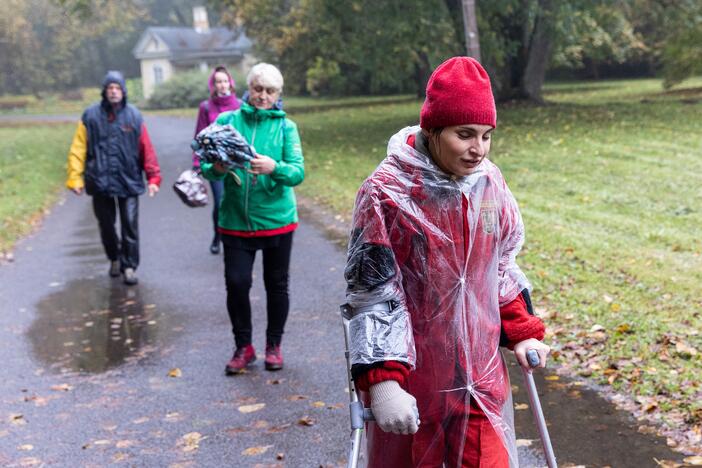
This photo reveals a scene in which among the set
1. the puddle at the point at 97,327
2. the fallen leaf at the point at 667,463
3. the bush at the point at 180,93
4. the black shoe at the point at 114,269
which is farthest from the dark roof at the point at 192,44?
the fallen leaf at the point at 667,463

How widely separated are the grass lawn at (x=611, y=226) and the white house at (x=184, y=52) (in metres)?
57.6

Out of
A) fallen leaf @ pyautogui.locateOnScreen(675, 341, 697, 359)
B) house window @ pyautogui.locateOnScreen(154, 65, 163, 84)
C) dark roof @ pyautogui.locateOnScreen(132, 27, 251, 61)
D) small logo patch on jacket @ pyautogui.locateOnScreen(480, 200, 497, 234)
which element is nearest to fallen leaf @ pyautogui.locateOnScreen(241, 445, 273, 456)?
small logo patch on jacket @ pyautogui.locateOnScreen(480, 200, 497, 234)

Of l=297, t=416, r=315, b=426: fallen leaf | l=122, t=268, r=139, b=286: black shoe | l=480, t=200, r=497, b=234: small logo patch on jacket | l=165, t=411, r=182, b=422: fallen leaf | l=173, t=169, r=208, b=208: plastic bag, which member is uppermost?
l=480, t=200, r=497, b=234: small logo patch on jacket

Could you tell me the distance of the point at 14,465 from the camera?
15.9 ft

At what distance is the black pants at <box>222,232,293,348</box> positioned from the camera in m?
5.70

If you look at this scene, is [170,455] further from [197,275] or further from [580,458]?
[197,275]

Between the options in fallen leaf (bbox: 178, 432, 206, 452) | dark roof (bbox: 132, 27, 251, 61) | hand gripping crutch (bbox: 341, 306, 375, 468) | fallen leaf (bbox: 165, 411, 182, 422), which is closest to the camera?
hand gripping crutch (bbox: 341, 306, 375, 468)

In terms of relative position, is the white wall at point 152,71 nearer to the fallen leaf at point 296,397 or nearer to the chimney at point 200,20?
the chimney at point 200,20

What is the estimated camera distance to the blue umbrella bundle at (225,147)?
5352 millimetres

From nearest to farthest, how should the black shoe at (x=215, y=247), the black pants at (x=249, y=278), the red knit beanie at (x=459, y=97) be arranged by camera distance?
the red knit beanie at (x=459, y=97) < the black pants at (x=249, y=278) < the black shoe at (x=215, y=247)

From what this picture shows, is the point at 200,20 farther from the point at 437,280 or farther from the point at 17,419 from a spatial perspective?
the point at 437,280

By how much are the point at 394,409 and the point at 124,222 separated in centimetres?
681

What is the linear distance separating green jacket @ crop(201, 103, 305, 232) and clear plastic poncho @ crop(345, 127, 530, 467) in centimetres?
286

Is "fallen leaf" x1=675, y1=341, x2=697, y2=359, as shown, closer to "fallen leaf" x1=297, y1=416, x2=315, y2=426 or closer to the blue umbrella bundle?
"fallen leaf" x1=297, y1=416, x2=315, y2=426
